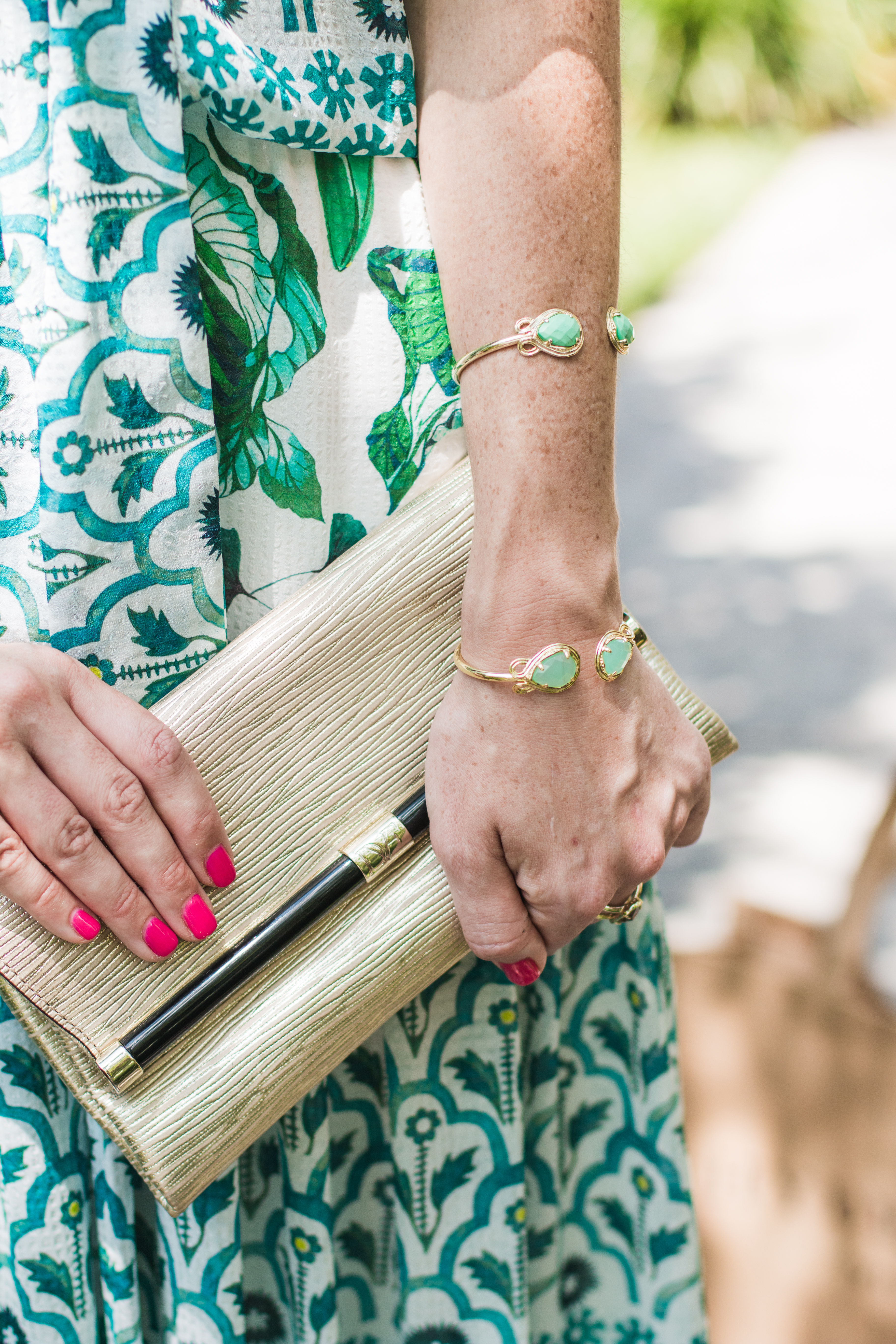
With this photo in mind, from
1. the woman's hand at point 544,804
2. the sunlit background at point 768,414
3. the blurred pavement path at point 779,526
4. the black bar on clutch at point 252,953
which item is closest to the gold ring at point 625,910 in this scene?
the woman's hand at point 544,804

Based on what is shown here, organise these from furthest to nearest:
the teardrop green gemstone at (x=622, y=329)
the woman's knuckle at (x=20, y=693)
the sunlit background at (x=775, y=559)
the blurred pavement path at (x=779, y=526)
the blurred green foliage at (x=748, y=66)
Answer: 1. the blurred green foliage at (x=748, y=66)
2. the blurred pavement path at (x=779, y=526)
3. the sunlit background at (x=775, y=559)
4. the teardrop green gemstone at (x=622, y=329)
5. the woman's knuckle at (x=20, y=693)

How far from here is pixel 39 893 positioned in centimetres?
66

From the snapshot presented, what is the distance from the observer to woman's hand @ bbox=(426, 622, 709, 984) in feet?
2.32

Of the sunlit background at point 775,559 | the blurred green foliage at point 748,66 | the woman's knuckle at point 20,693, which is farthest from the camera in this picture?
the blurred green foliage at point 748,66

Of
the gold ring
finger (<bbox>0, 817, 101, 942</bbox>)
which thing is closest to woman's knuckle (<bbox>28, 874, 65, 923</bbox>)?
finger (<bbox>0, 817, 101, 942</bbox>)

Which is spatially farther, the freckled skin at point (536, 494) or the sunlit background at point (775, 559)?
the sunlit background at point (775, 559)

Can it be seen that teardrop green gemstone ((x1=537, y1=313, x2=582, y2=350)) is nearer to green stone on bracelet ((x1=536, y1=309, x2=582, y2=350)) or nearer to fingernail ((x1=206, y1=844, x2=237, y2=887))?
green stone on bracelet ((x1=536, y1=309, x2=582, y2=350))

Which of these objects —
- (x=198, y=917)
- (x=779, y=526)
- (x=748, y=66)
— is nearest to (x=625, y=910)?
(x=198, y=917)

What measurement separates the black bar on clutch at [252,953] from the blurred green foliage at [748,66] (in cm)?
581

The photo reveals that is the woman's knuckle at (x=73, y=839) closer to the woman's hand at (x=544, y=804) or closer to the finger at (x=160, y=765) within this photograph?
the finger at (x=160, y=765)

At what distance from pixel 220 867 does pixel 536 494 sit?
0.31m

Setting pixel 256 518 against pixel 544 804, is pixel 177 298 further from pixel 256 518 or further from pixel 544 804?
pixel 544 804

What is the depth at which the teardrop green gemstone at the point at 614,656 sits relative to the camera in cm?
72

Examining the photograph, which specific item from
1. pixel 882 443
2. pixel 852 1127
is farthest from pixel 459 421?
pixel 882 443
